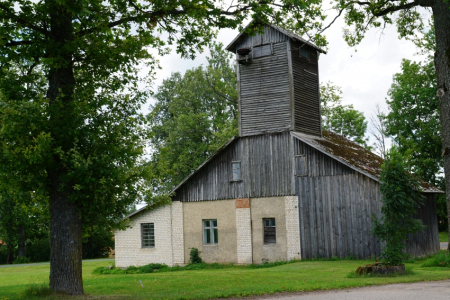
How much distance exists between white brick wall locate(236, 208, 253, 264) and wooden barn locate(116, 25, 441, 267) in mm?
50

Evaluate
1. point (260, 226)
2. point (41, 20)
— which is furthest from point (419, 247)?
point (41, 20)

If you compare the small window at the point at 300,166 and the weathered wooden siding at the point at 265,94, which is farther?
the weathered wooden siding at the point at 265,94

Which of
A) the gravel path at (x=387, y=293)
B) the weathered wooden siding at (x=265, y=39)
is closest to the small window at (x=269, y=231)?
the weathered wooden siding at (x=265, y=39)

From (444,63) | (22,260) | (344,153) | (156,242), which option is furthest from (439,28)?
(22,260)

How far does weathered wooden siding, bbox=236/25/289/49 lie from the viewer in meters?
27.5

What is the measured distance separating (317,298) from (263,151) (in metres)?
15.6

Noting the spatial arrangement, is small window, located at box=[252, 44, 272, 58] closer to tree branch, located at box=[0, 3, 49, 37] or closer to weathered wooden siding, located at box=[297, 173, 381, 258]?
weathered wooden siding, located at box=[297, 173, 381, 258]

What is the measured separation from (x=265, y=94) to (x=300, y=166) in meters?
4.27

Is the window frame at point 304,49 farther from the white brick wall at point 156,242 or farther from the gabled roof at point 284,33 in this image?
the white brick wall at point 156,242

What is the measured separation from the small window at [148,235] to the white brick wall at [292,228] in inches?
326

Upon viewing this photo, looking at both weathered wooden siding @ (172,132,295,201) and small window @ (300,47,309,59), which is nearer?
weathered wooden siding @ (172,132,295,201)

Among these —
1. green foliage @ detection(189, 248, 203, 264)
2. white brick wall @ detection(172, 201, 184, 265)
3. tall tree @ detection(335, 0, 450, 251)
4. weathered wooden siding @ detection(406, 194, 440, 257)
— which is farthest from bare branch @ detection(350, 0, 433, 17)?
green foliage @ detection(189, 248, 203, 264)

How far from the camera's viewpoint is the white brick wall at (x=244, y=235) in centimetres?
2714

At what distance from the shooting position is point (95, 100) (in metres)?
14.5
